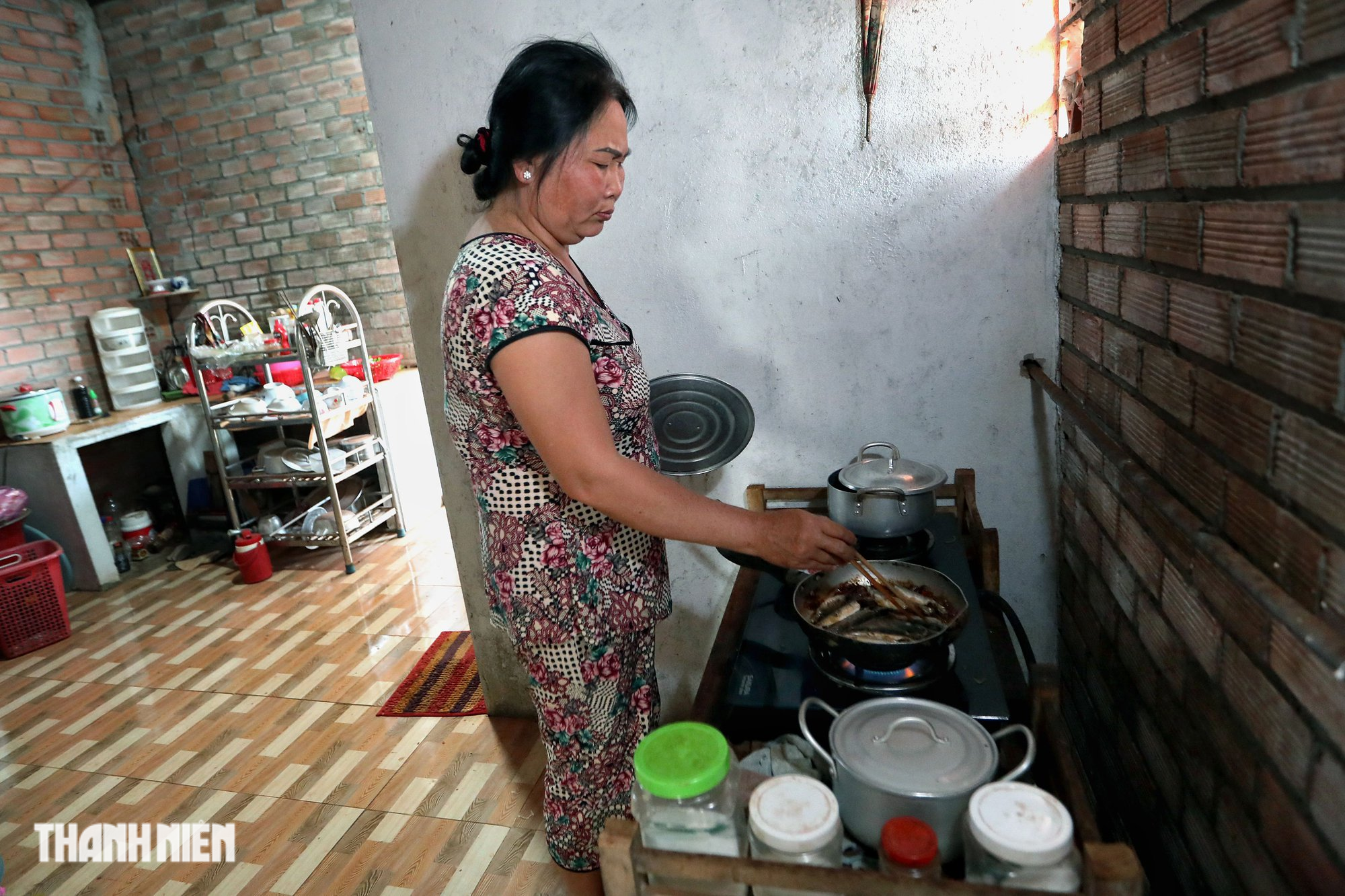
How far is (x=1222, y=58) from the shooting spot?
0.85 m

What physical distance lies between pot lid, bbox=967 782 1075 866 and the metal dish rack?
326 centimetres

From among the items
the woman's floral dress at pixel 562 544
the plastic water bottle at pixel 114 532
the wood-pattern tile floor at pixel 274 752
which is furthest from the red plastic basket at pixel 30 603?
the woman's floral dress at pixel 562 544

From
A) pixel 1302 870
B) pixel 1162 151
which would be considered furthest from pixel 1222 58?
pixel 1302 870

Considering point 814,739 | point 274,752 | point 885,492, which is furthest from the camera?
point 274,752

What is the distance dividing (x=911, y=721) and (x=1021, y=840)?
7.1 inches

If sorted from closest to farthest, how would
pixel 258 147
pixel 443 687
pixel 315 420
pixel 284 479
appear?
pixel 443 687 < pixel 315 420 < pixel 284 479 < pixel 258 147

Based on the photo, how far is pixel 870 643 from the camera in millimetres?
994

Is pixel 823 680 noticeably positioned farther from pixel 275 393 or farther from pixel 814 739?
pixel 275 393

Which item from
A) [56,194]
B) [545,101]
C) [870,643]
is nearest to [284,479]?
[56,194]

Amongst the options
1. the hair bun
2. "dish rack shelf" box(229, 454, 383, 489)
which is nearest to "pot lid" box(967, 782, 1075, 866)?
the hair bun

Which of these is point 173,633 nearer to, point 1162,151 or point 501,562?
point 501,562

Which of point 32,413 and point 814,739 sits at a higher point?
point 32,413

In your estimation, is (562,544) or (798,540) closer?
(798,540)

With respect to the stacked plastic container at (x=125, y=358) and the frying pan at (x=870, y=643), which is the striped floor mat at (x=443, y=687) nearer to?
the frying pan at (x=870, y=643)
